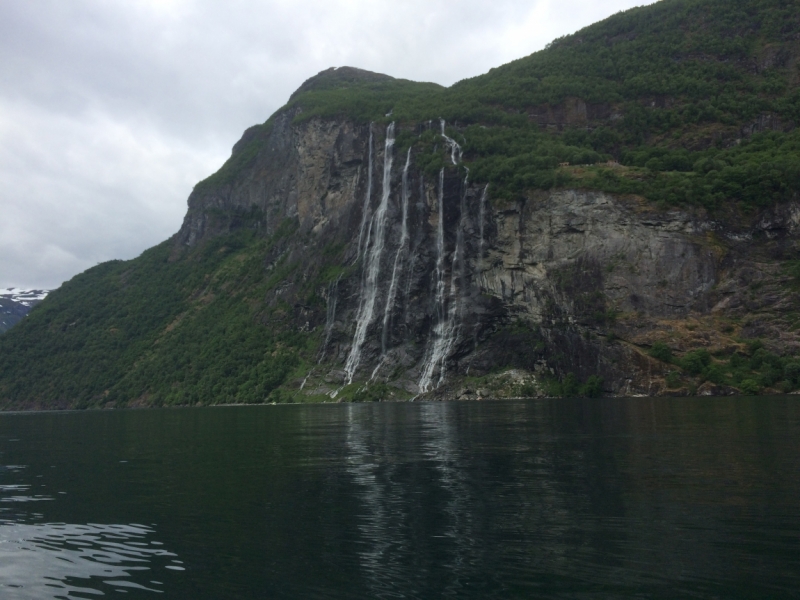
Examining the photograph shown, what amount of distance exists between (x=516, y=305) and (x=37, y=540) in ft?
270

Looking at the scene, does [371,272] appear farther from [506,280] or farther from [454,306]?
[506,280]

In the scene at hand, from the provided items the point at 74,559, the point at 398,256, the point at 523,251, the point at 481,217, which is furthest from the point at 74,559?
the point at 398,256

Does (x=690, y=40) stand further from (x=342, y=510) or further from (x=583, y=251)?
(x=342, y=510)

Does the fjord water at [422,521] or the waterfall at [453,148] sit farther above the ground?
the waterfall at [453,148]

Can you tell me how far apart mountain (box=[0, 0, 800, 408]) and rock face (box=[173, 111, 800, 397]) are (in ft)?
0.99

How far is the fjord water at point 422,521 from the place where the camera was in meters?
12.2

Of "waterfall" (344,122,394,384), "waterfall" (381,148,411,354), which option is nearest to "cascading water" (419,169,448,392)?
"waterfall" (381,148,411,354)

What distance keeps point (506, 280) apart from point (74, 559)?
85472 mm

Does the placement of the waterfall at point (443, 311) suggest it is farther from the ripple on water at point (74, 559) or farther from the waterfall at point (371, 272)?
the ripple on water at point (74, 559)

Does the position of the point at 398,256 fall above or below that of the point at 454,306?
above

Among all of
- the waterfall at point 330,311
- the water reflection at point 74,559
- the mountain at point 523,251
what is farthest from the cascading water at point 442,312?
the water reflection at point 74,559

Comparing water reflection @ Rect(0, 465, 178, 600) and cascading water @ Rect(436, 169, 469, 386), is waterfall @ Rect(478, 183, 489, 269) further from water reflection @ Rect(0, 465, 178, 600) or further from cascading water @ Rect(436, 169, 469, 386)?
water reflection @ Rect(0, 465, 178, 600)

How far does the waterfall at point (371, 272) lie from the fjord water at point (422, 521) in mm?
74537

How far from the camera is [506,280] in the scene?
9631cm
